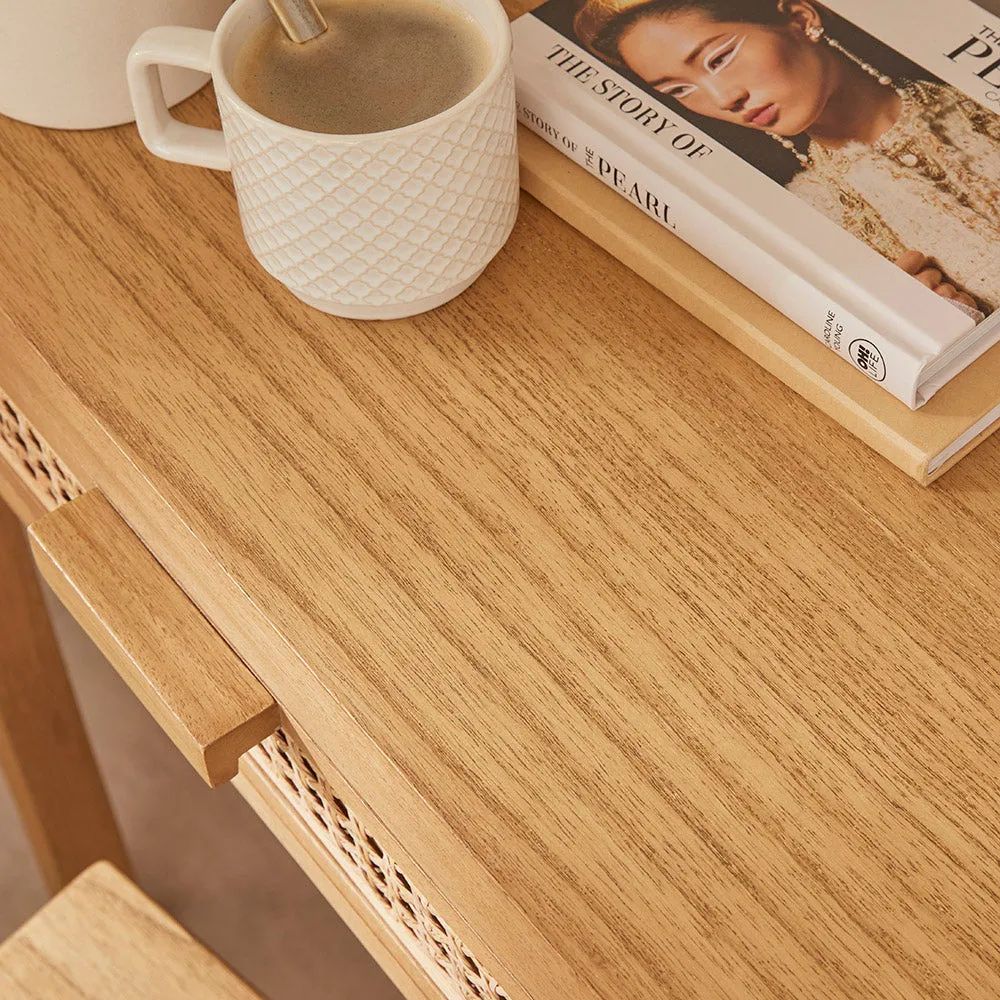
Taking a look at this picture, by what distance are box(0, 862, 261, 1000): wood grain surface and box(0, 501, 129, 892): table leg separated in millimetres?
325

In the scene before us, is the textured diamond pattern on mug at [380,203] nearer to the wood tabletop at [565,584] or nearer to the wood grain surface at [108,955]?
the wood tabletop at [565,584]

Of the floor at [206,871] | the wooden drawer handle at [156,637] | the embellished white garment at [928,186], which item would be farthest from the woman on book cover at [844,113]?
the floor at [206,871]

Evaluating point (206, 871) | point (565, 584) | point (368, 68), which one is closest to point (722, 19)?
point (368, 68)

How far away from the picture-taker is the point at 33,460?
692 mm

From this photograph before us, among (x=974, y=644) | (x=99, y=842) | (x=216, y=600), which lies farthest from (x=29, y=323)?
(x=99, y=842)

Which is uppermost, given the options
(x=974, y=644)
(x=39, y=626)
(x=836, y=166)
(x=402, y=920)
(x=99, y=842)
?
(x=836, y=166)

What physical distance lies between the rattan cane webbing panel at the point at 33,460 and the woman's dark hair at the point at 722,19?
314mm

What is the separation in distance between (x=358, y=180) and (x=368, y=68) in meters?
0.07

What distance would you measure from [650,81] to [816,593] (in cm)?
23

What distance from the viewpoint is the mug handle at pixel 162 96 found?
50 centimetres

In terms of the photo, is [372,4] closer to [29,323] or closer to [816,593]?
[29,323]

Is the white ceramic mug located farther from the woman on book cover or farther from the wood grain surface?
the wood grain surface

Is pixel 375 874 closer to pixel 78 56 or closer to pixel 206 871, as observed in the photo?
pixel 78 56

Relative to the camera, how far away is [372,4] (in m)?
0.54
